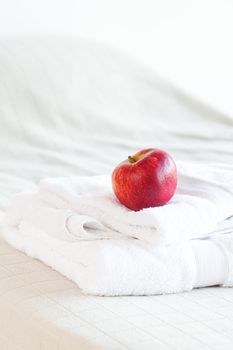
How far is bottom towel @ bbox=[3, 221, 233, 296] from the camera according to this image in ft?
3.74

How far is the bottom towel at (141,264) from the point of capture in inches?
44.9

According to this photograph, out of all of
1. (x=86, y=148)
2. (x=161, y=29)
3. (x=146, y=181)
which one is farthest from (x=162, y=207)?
(x=161, y=29)

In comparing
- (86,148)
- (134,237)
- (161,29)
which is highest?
(161,29)

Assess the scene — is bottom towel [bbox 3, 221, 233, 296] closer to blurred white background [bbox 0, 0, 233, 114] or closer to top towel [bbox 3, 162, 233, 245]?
top towel [bbox 3, 162, 233, 245]

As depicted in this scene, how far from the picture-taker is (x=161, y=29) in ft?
10.0

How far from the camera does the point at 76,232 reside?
120cm

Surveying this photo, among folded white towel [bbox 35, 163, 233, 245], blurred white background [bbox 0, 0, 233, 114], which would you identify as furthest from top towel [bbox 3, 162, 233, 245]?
blurred white background [bbox 0, 0, 233, 114]

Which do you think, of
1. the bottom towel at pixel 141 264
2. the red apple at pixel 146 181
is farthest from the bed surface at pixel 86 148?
the red apple at pixel 146 181

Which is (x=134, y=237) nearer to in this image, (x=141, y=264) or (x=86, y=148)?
(x=141, y=264)

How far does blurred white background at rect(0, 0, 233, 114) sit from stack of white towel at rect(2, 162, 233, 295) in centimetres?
142

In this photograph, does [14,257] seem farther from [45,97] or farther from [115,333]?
[45,97]

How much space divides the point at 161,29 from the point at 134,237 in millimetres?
1971

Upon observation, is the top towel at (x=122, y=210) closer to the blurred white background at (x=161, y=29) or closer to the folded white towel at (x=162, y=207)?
the folded white towel at (x=162, y=207)

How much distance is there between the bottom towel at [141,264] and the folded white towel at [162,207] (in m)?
0.02
